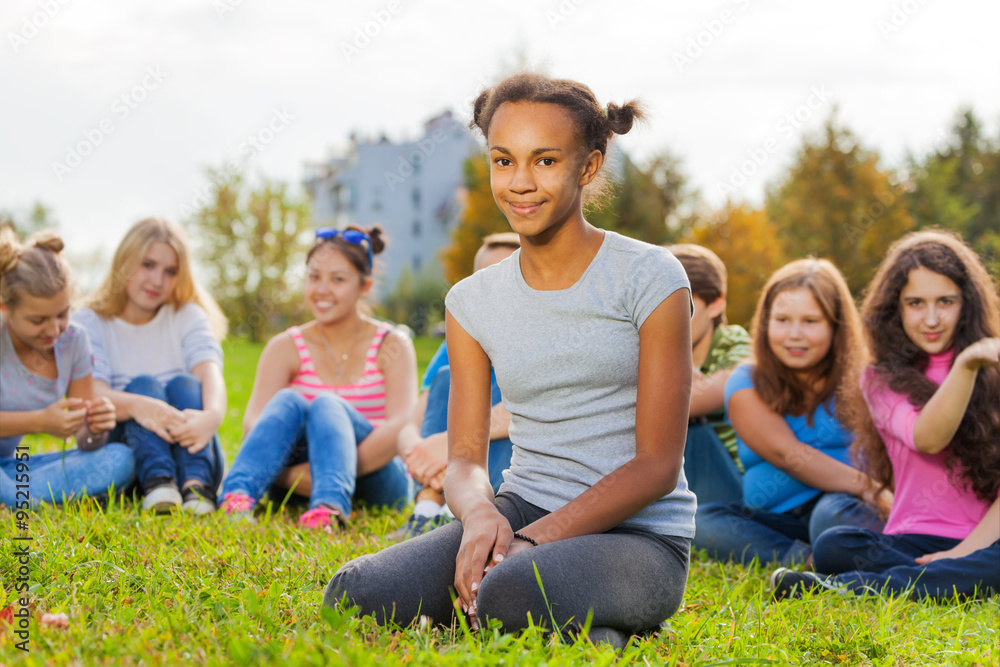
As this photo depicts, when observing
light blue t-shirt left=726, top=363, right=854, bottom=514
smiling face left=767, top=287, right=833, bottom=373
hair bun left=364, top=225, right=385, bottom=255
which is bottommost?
light blue t-shirt left=726, top=363, right=854, bottom=514

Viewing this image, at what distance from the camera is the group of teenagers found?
7.07ft

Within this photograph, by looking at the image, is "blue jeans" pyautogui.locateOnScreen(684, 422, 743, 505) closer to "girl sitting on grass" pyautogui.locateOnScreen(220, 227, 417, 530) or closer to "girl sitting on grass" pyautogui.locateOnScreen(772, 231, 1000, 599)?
"girl sitting on grass" pyautogui.locateOnScreen(772, 231, 1000, 599)

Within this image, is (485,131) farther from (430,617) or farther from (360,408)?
(360,408)

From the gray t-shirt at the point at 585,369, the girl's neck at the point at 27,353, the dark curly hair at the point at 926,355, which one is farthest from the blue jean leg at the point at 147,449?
the dark curly hair at the point at 926,355

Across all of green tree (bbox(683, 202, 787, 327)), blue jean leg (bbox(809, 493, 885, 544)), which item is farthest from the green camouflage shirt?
green tree (bbox(683, 202, 787, 327))

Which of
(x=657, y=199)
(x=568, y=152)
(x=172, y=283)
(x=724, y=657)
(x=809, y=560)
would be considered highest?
(x=657, y=199)

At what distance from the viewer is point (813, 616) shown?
2.65 m

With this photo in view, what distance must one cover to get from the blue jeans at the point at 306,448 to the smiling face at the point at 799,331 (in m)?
2.09

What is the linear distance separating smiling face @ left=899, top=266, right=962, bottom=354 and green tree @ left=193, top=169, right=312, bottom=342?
31.9 m

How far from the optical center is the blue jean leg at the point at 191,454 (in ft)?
13.8

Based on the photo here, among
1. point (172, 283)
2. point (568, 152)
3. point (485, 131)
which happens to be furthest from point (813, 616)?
point (172, 283)

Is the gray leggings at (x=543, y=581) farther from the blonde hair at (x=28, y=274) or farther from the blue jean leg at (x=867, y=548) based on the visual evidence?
the blonde hair at (x=28, y=274)

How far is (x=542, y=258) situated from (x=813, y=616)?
4.69ft

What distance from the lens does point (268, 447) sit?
3.94 metres
